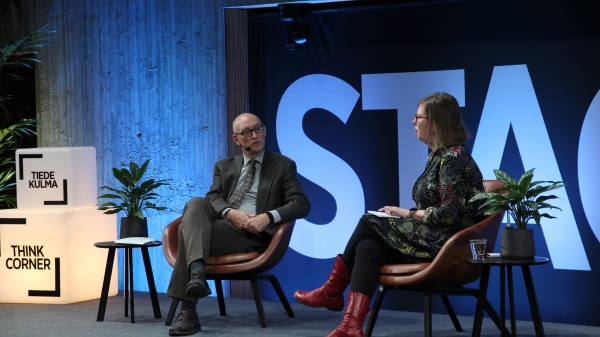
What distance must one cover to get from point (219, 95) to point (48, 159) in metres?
1.32

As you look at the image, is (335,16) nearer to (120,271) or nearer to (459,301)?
(459,301)

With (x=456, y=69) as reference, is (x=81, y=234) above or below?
below

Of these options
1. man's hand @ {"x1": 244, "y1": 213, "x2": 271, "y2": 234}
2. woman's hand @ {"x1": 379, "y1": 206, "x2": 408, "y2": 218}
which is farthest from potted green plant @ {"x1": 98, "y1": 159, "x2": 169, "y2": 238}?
woman's hand @ {"x1": 379, "y1": 206, "x2": 408, "y2": 218}

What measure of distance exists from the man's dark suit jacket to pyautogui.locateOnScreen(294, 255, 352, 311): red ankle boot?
0.64 meters

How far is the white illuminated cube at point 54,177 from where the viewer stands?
5.97m

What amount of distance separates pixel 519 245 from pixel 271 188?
1.80m

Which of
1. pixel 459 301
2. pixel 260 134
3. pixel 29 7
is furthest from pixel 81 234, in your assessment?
pixel 459 301

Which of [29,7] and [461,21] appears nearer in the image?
[461,21]

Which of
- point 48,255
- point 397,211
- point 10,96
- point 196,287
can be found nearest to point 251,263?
point 196,287

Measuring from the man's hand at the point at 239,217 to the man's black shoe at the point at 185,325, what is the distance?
605 millimetres

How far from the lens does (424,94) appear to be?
5.53m

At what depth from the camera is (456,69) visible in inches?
213

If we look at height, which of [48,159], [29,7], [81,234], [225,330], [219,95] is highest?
[29,7]

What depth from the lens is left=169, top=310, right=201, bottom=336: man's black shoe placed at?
466 centimetres
